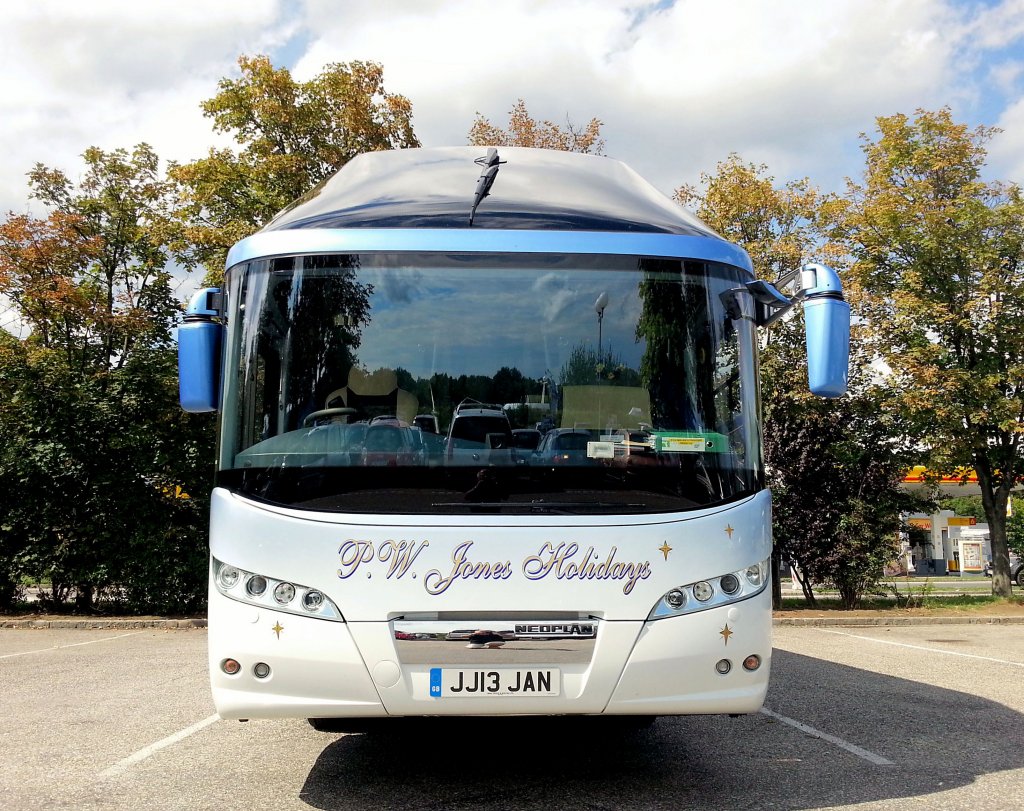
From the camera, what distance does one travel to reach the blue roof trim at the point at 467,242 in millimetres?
4695

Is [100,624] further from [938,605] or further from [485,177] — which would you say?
[938,605]

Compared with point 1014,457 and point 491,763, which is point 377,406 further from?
point 1014,457

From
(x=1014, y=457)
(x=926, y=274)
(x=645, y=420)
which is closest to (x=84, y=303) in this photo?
(x=645, y=420)

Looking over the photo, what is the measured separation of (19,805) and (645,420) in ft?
11.7

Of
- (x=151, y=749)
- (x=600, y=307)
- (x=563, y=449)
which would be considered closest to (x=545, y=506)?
(x=563, y=449)

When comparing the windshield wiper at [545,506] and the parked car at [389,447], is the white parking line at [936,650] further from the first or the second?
the parked car at [389,447]

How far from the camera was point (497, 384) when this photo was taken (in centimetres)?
456

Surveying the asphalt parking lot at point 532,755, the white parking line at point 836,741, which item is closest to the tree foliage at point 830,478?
the asphalt parking lot at point 532,755

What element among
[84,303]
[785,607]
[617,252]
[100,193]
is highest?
[100,193]

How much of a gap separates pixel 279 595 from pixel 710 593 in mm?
1912

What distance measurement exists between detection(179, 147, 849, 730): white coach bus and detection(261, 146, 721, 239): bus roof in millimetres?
33

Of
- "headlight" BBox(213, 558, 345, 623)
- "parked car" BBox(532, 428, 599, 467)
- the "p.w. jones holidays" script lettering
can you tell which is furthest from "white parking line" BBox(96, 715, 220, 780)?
"parked car" BBox(532, 428, 599, 467)

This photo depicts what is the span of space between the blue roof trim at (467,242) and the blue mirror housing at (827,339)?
549mm

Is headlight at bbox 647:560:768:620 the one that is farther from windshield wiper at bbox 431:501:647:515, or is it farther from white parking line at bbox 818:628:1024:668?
white parking line at bbox 818:628:1024:668
